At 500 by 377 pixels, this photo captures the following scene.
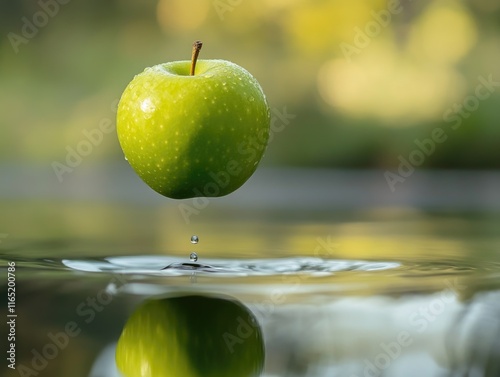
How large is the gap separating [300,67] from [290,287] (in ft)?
11.3

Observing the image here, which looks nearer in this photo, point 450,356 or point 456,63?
point 450,356

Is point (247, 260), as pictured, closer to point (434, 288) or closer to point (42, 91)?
point (434, 288)

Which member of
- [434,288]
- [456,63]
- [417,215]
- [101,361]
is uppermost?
[456,63]

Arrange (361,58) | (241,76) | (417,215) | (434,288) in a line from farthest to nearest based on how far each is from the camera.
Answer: (361,58) → (417,215) → (241,76) → (434,288)

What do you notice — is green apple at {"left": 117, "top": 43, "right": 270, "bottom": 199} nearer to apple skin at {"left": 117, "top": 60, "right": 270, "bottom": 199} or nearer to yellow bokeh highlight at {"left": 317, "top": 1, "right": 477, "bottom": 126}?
apple skin at {"left": 117, "top": 60, "right": 270, "bottom": 199}

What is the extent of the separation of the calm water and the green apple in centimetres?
18

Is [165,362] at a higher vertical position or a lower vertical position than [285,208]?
lower

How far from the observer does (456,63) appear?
15.5ft

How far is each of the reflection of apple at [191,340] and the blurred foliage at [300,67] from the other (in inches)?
135

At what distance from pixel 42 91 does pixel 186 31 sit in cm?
90

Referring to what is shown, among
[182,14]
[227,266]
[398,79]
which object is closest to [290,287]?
[227,266]

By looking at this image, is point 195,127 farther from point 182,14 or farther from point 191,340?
point 182,14

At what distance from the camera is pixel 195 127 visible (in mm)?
1572

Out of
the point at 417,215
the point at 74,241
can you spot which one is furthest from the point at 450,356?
the point at 417,215
